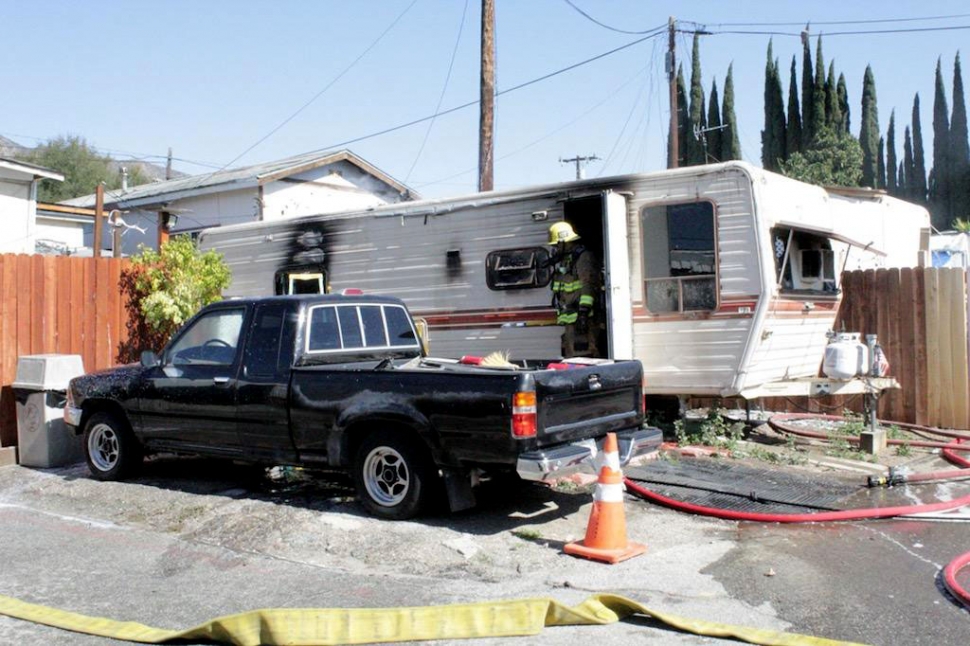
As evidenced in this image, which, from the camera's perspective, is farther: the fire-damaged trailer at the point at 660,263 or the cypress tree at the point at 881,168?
the cypress tree at the point at 881,168

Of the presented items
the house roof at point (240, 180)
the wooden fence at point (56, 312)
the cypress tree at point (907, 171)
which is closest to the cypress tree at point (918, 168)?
the cypress tree at point (907, 171)

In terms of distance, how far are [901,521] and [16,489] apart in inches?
306

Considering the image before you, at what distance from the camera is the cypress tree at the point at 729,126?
42656 millimetres

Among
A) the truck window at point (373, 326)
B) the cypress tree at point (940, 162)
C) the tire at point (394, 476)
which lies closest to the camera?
the tire at point (394, 476)

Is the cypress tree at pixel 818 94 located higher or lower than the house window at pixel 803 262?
higher

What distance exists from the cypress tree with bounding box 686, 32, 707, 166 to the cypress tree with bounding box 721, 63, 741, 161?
0.99 metres

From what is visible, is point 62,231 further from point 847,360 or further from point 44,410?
point 847,360

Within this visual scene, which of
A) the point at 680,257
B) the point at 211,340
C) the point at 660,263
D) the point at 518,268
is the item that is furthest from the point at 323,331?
the point at 680,257

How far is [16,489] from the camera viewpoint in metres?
8.91

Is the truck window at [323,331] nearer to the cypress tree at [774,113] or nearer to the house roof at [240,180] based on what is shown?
the house roof at [240,180]

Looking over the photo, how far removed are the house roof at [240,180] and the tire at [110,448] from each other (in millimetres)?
13403

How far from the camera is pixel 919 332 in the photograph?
11.6 m

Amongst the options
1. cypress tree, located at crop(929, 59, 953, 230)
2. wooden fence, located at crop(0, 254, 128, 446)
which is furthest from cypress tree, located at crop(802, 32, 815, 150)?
wooden fence, located at crop(0, 254, 128, 446)

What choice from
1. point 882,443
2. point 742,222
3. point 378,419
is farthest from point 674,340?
point 378,419
